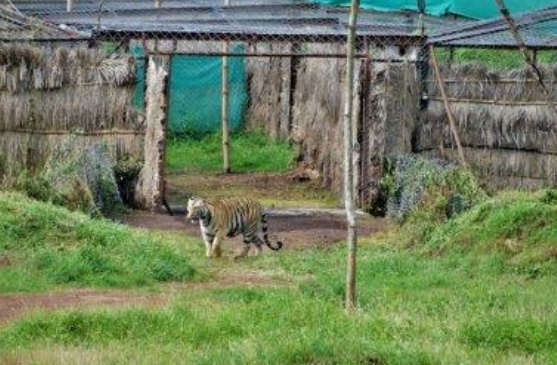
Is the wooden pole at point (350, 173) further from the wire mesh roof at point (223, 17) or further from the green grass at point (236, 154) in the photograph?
the green grass at point (236, 154)

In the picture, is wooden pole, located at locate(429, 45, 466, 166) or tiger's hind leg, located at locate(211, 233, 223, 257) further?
wooden pole, located at locate(429, 45, 466, 166)

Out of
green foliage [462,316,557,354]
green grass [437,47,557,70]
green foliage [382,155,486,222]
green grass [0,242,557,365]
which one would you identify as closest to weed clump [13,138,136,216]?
green foliage [382,155,486,222]

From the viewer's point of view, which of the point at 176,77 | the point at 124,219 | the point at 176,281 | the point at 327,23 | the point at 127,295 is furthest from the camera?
the point at 176,77

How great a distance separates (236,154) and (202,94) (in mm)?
2114

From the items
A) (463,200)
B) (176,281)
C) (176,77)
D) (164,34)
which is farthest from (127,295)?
(176,77)

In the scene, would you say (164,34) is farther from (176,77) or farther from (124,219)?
(176,77)

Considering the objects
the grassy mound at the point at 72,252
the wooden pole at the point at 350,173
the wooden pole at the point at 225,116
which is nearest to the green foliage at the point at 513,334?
the wooden pole at the point at 350,173

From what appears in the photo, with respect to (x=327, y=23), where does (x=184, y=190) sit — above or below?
below

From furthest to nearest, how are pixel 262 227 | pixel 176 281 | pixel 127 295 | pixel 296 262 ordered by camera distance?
1. pixel 262 227
2. pixel 296 262
3. pixel 176 281
4. pixel 127 295

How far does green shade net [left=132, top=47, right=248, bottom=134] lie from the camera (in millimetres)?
27562

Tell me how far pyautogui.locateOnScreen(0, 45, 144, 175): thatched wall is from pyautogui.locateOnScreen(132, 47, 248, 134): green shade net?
7.52m

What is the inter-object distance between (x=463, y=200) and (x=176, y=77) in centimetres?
1102

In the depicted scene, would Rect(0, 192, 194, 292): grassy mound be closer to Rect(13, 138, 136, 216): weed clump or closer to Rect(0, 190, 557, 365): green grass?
Rect(0, 190, 557, 365): green grass

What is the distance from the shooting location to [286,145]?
2648 cm
